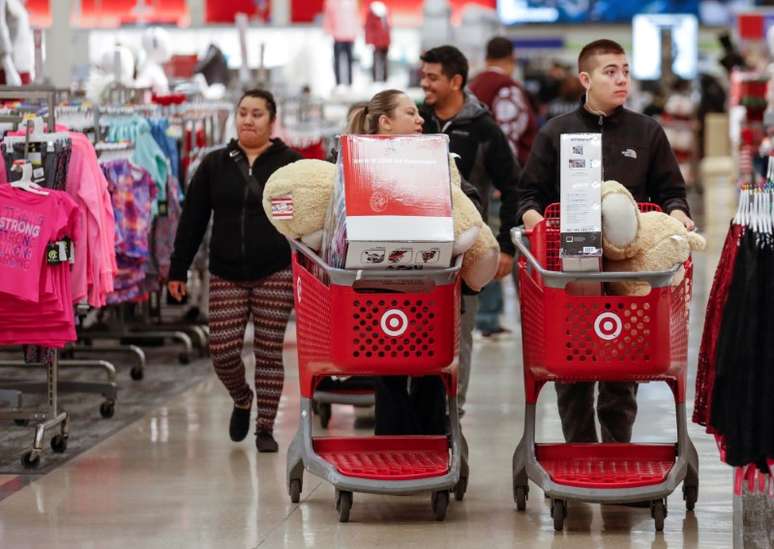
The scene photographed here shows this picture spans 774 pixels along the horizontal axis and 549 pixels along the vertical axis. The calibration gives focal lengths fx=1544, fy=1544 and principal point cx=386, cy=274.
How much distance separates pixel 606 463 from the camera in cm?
514

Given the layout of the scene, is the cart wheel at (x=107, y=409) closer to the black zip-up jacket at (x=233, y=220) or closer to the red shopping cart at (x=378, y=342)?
the black zip-up jacket at (x=233, y=220)

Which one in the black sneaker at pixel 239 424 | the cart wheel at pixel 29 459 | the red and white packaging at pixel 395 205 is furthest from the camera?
the black sneaker at pixel 239 424

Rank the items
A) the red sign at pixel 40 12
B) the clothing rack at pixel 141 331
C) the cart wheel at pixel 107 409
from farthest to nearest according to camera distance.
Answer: the red sign at pixel 40 12 < the clothing rack at pixel 141 331 < the cart wheel at pixel 107 409

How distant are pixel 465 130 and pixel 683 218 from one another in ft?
5.52

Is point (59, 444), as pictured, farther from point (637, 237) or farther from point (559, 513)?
point (637, 237)

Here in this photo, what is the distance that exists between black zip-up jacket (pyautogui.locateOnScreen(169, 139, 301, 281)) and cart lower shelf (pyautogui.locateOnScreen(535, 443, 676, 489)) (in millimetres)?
1586

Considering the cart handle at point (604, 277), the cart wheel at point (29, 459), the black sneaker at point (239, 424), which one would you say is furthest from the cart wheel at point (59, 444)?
the cart handle at point (604, 277)

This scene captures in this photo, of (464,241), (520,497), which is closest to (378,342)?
(464,241)

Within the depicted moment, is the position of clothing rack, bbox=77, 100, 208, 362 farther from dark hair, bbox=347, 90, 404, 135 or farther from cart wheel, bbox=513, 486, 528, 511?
cart wheel, bbox=513, 486, 528, 511

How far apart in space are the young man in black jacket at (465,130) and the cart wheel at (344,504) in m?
1.50

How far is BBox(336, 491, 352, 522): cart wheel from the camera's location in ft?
16.9

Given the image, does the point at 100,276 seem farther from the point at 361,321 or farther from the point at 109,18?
the point at 109,18

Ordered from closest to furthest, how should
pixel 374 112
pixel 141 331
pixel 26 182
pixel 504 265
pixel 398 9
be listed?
pixel 374 112, pixel 26 182, pixel 504 265, pixel 141 331, pixel 398 9

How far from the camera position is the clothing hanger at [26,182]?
19.4 feet
